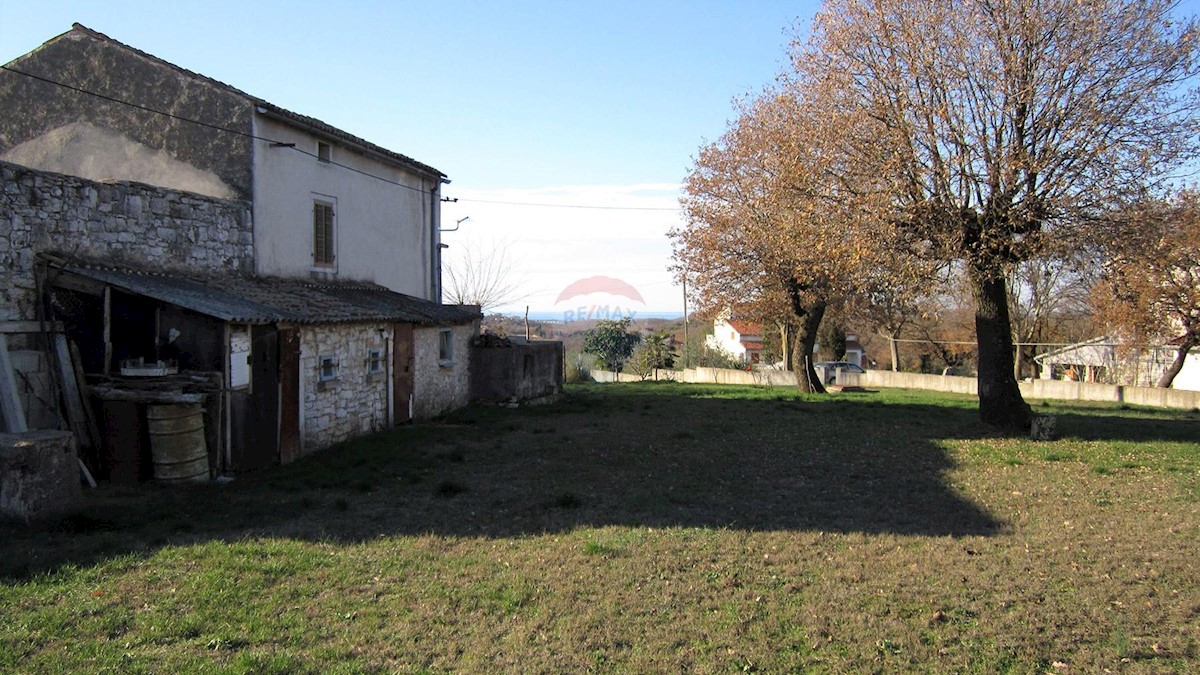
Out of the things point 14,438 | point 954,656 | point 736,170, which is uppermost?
point 736,170

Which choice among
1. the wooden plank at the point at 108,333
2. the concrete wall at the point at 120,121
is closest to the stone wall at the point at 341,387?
the wooden plank at the point at 108,333

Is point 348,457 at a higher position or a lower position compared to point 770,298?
lower

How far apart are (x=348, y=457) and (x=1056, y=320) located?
49810 millimetres

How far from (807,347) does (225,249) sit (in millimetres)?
19072

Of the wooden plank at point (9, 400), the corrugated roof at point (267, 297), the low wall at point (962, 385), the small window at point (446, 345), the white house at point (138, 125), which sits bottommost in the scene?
the low wall at point (962, 385)

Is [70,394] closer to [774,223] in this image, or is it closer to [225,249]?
[225,249]

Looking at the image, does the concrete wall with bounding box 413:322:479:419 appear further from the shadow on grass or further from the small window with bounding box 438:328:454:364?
the shadow on grass

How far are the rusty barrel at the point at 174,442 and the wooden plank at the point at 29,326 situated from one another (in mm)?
1628

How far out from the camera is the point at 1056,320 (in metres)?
49.8

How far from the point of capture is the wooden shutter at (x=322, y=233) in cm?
1625

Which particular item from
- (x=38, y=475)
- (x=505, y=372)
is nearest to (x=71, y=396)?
(x=38, y=475)

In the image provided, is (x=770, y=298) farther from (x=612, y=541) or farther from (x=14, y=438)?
(x=14, y=438)

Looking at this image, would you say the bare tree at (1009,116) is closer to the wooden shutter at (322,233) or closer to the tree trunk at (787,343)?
the wooden shutter at (322,233)

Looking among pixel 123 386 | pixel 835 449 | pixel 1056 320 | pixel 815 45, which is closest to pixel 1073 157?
pixel 815 45
